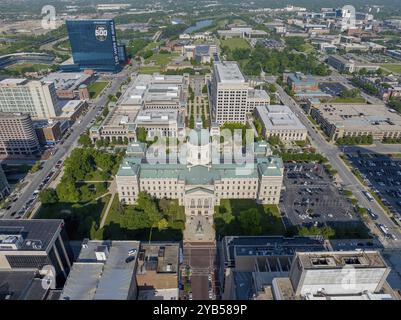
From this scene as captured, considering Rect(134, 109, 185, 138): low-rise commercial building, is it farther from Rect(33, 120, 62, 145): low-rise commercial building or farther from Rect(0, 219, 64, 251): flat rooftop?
Rect(0, 219, 64, 251): flat rooftop

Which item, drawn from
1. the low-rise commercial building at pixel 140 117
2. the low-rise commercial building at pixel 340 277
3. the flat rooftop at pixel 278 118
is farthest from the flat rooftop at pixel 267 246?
the low-rise commercial building at pixel 140 117

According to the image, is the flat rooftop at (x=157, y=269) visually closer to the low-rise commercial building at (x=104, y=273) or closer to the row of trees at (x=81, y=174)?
the low-rise commercial building at (x=104, y=273)

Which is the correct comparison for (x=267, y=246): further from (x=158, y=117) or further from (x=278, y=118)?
(x=158, y=117)

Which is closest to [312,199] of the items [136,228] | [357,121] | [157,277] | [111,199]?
[136,228]
